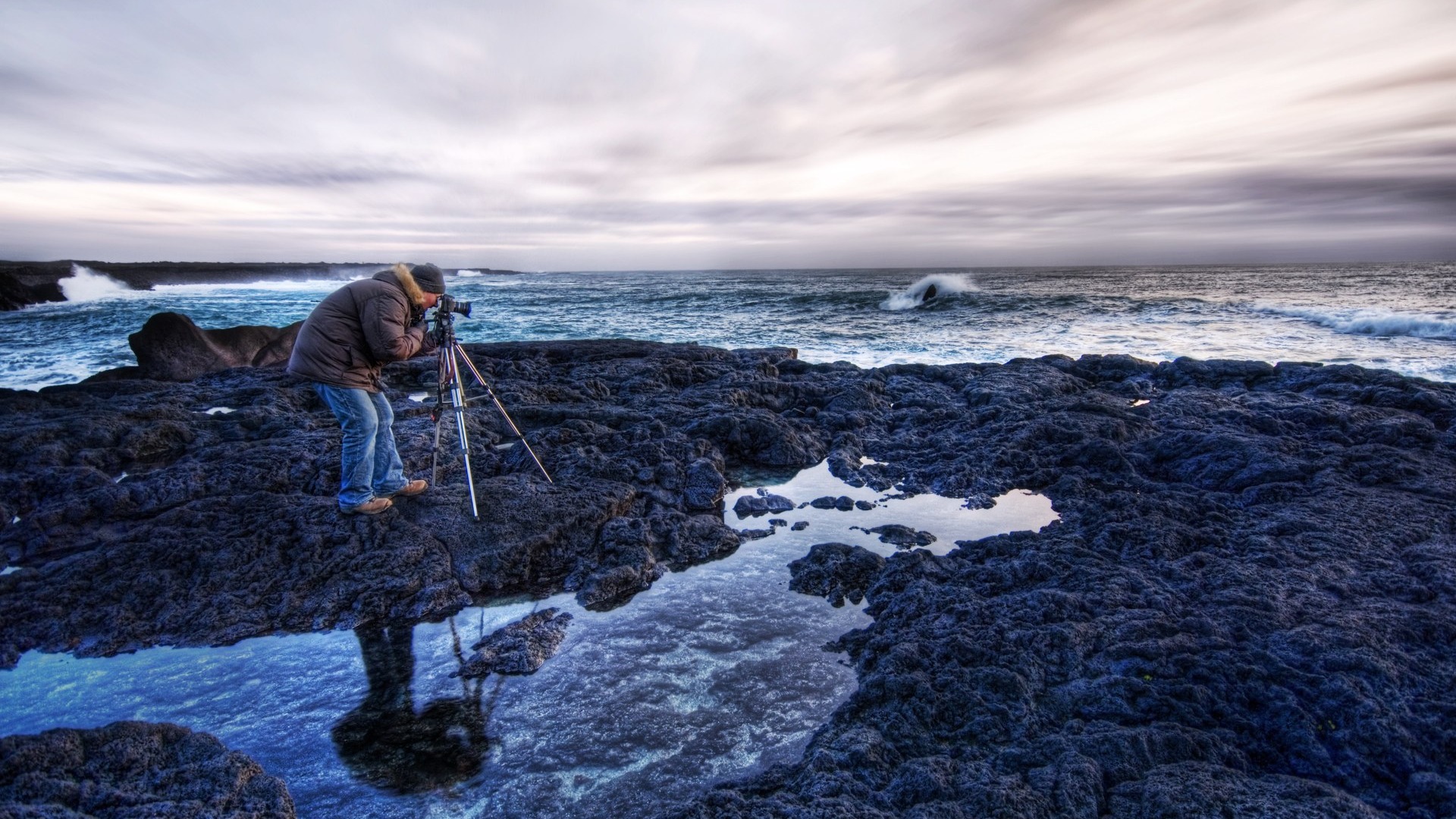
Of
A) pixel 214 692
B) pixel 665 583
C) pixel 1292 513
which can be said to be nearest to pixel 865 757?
pixel 665 583

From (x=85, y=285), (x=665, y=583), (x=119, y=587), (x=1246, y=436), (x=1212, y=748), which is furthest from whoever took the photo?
(x=85, y=285)

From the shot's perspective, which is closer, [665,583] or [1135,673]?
[1135,673]

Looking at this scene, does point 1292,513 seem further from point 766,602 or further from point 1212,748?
point 766,602

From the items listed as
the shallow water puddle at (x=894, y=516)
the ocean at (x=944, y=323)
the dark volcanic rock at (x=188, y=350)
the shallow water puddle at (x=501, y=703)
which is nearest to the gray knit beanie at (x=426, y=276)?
the shallow water puddle at (x=501, y=703)

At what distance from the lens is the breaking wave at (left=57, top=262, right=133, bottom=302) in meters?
48.8

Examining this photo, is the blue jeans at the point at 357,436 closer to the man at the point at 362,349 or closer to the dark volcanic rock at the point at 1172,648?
the man at the point at 362,349

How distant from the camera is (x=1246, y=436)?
688 cm

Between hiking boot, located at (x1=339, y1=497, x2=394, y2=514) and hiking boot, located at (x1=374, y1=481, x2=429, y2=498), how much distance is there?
232 millimetres

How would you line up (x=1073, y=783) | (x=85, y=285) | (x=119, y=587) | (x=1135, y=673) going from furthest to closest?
(x=85, y=285) → (x=119, y=587) → (x=1135, y=673) → (x=1073, y=783)

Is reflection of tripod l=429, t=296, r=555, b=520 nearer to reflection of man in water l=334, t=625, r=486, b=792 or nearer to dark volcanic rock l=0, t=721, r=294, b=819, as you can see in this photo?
reflection of man in water l=334, t=625, r=486, b=792

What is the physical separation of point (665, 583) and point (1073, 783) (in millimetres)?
2907

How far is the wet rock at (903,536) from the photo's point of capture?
17.6ft

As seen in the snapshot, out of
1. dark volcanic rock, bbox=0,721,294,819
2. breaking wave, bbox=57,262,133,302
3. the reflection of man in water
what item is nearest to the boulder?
the reflection of man in water

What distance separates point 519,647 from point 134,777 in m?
1.70
